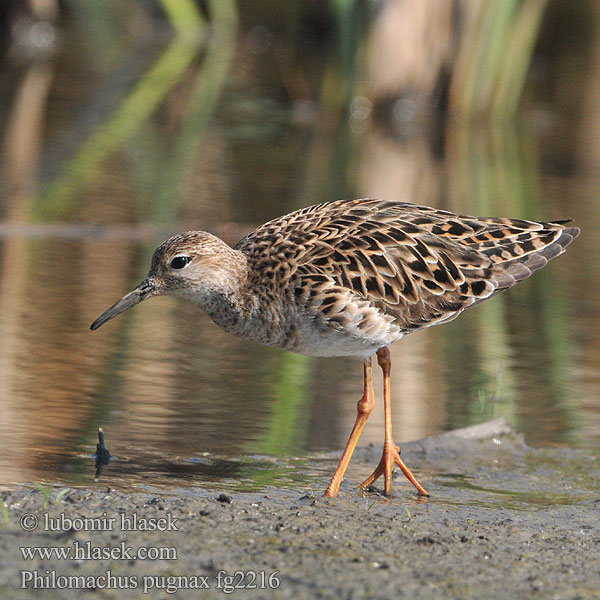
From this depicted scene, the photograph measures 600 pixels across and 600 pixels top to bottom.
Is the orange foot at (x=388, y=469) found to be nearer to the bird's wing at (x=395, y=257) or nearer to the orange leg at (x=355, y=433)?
the orange leg at (x=355, y=433)

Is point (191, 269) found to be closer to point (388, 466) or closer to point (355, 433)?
point (355, 433)

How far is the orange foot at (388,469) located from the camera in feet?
21.4

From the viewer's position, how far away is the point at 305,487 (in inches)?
250

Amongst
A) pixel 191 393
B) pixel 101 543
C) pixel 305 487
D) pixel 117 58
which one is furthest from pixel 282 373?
pixel 117 58

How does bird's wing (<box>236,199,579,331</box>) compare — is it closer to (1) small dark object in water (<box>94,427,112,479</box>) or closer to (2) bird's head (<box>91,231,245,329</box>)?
(2) bird's head (<box>91,231,245,329</box>)

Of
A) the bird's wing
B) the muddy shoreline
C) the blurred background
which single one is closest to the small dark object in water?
the blurred background

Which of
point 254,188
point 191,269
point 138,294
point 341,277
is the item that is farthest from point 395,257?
point 254,188

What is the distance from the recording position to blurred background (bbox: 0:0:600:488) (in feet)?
24.0

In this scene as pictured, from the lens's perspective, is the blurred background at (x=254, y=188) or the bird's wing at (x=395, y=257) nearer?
the bird's wing at (x=395, y=257)

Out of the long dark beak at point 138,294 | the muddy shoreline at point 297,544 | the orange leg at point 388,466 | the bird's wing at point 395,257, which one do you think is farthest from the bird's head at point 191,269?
the muddy shoreline at point 297,544

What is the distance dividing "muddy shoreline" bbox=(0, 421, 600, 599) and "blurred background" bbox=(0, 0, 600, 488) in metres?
0.75

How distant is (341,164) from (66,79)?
665 cm

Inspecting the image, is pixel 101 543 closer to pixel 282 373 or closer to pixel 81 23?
pixel 282 373

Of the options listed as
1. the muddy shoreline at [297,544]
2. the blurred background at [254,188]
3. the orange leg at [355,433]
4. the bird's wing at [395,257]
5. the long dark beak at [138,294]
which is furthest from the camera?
the blurred background at [254,188]
